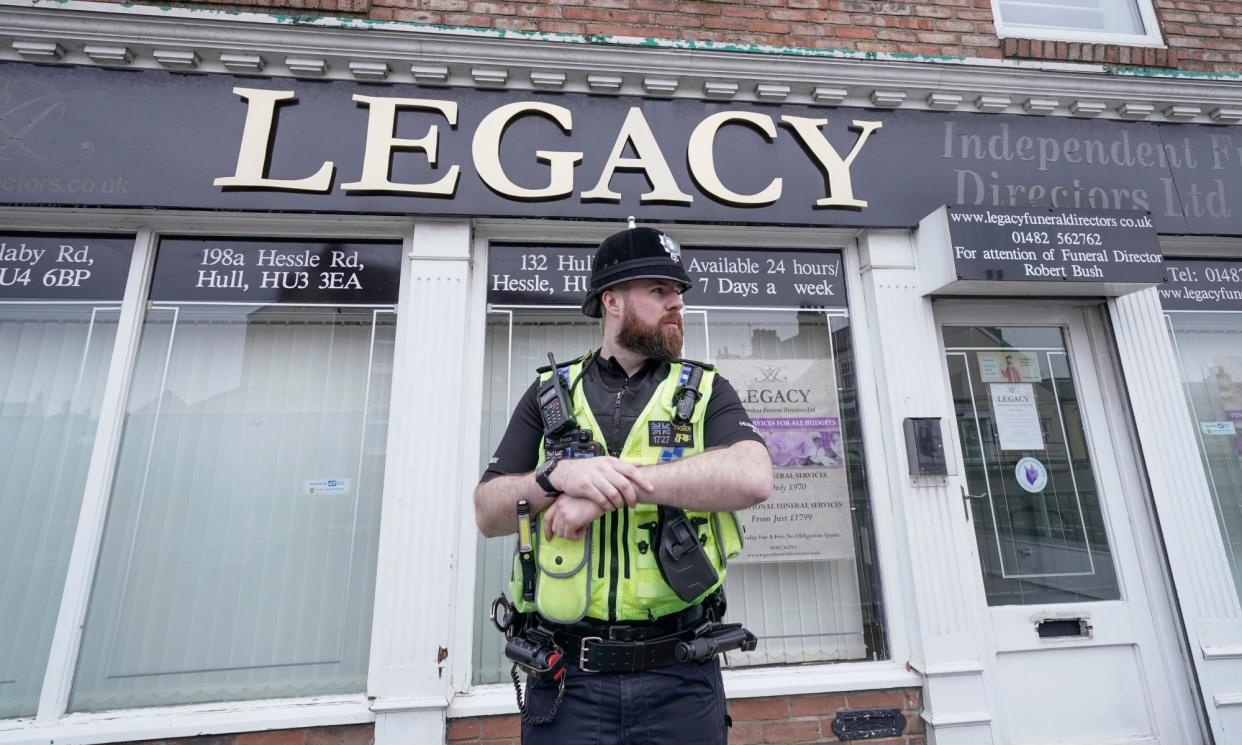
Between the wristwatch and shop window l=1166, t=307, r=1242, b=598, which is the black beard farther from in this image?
shop window l=1166, t=307, r=1242, b=598

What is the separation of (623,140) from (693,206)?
1.85 feet

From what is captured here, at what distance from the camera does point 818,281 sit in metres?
3.39

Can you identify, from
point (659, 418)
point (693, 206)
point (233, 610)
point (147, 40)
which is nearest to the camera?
point (659, 418)

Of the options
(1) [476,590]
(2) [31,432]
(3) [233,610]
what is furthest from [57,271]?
(1) [476,590]

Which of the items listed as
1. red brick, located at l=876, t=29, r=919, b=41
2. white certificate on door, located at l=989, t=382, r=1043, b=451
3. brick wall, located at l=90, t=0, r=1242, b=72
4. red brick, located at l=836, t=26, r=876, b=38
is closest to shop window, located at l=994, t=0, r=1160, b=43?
brick wall, located at l=90, t=0, r=1242, b=72

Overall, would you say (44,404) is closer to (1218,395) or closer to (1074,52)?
(1074,52)

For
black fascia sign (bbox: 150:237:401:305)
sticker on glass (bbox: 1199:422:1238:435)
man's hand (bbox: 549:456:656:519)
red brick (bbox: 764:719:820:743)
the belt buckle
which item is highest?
black fascia sign (bbox: 150:237:401:305)

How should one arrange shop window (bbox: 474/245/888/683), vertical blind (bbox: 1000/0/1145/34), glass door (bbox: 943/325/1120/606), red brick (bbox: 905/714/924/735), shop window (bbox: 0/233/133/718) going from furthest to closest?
vertical blind (bbox: 1000/0/1145/34) → glass door (bbox: 943/325/1120/606) → shop window (bbox: 474/245/888/683) → red brick (bbox: 905/714/924/735) → shop window (bbox: 0/233/133/718)

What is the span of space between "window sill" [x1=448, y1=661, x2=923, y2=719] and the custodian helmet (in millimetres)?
2114

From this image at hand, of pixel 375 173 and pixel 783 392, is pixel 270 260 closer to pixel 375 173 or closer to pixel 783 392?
pixel 375 173

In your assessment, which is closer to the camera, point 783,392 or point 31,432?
point 31,432

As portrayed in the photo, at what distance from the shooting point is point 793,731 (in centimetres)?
274

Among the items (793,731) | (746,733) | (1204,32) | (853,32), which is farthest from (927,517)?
(1204,32)

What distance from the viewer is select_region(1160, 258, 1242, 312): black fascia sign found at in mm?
3530
